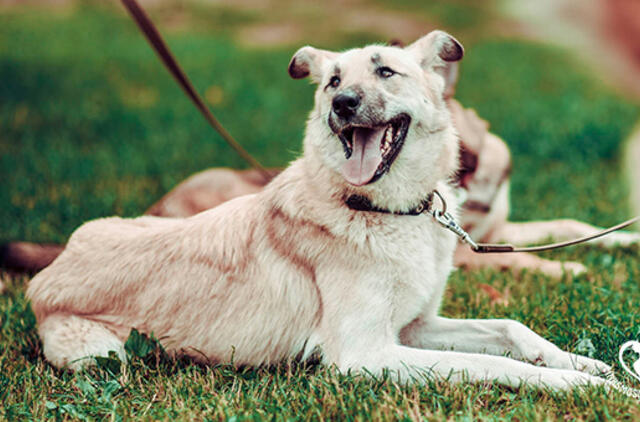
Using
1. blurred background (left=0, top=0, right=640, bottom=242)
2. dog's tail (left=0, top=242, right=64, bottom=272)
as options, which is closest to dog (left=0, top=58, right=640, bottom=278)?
dog's tail (left=0, top=242, right=64, bottom=272)

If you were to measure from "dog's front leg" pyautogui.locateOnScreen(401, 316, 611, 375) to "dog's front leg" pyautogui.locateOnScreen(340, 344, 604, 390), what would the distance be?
0.19m

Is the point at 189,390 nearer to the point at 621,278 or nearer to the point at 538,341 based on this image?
the point at 538,341

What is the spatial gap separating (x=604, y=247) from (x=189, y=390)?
3507 mm

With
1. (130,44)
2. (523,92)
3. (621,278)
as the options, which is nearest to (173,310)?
(621,278)

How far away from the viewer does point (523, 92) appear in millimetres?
9945

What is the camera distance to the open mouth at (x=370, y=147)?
308cm

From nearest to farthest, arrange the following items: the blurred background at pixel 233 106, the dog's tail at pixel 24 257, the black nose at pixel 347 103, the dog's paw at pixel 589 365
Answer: the blurred background at pixel 233 106, the dog's paw at pixel 589 365, the black nose at pixel 347 103, the dog's tail at pixel 24 257

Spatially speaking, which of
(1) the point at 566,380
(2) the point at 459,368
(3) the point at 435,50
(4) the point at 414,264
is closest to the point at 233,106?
(3) the point at 435,50

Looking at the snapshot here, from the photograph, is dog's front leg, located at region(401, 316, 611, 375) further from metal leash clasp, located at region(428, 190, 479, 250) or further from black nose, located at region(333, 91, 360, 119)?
black nose, located at region(333, 91, 360, 119)

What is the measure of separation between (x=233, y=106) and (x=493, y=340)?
23.7 ft

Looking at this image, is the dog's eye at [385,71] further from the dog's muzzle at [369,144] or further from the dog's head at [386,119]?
the dog's muzzle at [369,144]

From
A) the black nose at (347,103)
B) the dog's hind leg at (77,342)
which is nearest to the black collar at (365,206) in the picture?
the black nose at (347,103)

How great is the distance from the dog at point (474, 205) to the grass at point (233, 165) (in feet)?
0.74

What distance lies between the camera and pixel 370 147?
3.18m
